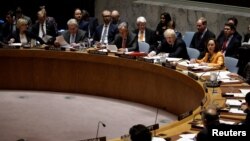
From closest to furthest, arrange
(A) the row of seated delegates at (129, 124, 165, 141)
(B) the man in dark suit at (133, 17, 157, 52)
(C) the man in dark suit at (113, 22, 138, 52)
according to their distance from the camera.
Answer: (A) the row of seated delegates at (129, 124, 165, 141) < (C) the man in dark suit at (113, 22, 138, 52) < (B) the man in dark suit at (133, 17, 157, 52)

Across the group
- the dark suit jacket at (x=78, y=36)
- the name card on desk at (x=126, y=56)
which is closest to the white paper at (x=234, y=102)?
the name card on desk at (x=126, y=56)

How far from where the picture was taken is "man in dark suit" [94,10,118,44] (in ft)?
34.9

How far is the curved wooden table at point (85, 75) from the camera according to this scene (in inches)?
336

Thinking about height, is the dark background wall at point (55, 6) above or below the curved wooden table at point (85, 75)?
above

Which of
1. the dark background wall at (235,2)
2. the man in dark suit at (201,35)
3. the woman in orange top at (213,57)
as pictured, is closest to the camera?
the woman in orange top at (213,57)

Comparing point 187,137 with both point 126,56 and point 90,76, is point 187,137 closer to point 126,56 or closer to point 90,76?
point 126,56

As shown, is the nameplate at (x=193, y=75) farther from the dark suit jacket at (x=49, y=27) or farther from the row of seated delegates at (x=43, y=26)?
the dark suit jacket at (x=49, y=27)

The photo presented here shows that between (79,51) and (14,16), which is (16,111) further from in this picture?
(14,16)

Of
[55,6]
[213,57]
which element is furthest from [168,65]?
[55,6]

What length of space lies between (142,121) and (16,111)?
2017 mm

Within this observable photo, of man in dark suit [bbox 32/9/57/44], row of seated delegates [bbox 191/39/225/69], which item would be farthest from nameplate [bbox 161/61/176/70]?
man in dark suit [bbox 32/9/57/44]

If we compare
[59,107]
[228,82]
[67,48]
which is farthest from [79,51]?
[228,82]

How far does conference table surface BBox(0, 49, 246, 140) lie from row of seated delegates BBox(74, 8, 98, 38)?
195cm

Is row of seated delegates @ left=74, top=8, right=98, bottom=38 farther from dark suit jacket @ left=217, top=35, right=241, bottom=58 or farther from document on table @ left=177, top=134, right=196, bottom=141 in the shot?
document on table @ left=177, top=134, right=196, bottom=141
